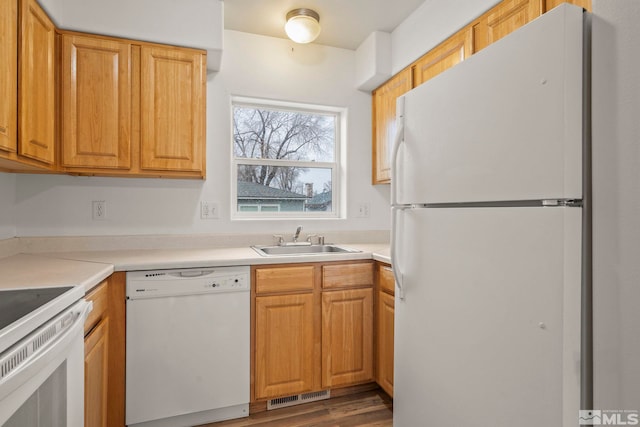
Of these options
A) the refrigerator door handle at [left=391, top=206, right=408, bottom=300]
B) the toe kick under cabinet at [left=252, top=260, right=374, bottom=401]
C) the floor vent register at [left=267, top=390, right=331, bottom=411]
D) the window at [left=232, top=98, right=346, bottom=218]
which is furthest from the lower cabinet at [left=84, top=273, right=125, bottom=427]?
the refrigerator door handle at [left=391, top=206, right=408, bottom=300]

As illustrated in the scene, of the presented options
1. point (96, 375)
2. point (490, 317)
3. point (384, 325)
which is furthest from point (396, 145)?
point (96, 375)

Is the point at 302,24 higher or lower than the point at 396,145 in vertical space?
higher

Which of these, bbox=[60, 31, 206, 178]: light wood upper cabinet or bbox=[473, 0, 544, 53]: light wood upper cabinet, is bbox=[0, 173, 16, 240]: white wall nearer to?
bbox=[60, 31, 206, 178]: light wood upper cabinet

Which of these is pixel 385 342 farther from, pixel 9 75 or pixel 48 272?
pixel 9 75

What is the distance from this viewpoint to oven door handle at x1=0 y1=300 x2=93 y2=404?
27.7 inches

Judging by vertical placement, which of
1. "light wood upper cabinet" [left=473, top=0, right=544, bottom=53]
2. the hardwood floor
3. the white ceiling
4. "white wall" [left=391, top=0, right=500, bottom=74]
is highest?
the white ceiling

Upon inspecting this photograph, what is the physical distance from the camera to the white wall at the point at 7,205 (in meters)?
1.88

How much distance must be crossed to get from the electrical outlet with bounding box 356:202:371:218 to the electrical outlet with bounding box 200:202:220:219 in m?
1.11

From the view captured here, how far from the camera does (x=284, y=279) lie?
6.34 ft

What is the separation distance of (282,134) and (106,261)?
1530 mm

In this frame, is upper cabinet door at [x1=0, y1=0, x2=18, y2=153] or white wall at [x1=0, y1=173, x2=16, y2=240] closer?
upper cabinet door at [x1=0, y1=0, x2=18, y2=153]

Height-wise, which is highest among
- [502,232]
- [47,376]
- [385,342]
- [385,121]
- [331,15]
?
[331,15]

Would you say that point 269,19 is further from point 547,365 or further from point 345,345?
point 547,365
